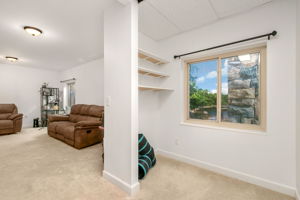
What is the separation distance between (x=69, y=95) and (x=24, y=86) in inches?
64.5

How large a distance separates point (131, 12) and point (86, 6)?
831 millimetres

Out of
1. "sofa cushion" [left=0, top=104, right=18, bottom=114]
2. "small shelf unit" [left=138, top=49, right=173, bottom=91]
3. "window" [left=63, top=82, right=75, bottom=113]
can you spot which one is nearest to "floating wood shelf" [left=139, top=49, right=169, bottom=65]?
"small shelf unit" [left=138, top=49, right=173, bottom=91]

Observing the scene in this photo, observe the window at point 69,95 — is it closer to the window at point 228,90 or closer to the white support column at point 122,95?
the white support column at point 122,95

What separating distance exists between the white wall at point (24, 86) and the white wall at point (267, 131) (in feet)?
21.1

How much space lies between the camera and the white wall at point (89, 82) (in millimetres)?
4574

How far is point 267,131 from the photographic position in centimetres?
183

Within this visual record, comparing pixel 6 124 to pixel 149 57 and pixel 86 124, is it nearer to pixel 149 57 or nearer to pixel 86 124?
pixel 86 124

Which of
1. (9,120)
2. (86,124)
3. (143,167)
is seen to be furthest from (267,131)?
(9,120)

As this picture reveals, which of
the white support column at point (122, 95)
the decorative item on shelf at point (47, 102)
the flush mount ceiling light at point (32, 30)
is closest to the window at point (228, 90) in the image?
the white support column at point (122, 95)

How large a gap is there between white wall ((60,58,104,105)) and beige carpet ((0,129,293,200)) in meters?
2.34

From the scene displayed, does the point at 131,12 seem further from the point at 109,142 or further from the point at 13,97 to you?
the point at 13,97

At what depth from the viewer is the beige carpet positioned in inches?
64.7

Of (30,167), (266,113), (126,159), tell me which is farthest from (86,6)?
(266,113)

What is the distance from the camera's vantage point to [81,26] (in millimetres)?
2592
